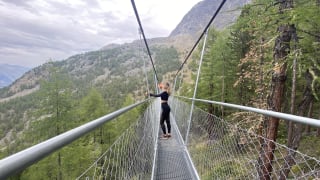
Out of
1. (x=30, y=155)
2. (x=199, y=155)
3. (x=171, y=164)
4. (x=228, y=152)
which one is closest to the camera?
(x=30, y=155)

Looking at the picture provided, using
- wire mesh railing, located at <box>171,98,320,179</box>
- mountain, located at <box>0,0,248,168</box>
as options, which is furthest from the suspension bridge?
mountain, located at <box>0,0,248,168</box>

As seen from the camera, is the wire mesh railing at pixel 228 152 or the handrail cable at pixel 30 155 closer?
the handrail cable at pixel 30 155

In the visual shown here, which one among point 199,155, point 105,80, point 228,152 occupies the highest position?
point 105,80

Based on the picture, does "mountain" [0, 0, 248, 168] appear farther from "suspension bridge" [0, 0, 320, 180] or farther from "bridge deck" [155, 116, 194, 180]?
"suspension bridge" [0, 0, 320, 180]

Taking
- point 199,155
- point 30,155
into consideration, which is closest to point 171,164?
point 199,155

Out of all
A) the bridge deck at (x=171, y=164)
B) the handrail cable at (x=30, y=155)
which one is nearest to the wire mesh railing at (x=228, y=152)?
the bridge deck at (x=171, y=164)

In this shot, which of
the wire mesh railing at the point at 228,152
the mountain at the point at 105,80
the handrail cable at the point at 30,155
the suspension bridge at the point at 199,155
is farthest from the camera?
the mountain at the point at 105,80

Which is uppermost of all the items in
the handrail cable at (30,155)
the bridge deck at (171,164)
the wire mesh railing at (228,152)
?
the handrail cable at (30,155)

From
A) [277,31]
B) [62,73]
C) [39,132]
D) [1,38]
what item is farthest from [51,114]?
[1,38]

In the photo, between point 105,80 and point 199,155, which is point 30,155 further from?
point 105,80

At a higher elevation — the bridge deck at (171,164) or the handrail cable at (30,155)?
the handrail cable at (30,155)

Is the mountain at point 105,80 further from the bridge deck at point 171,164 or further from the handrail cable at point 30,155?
the handrail cable at point 30,155

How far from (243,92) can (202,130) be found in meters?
13.2

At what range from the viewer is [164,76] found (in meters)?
113
